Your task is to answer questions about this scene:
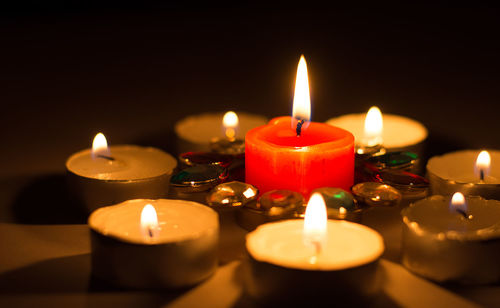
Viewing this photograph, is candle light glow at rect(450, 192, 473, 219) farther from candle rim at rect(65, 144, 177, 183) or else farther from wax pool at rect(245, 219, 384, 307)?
candle rim at rect(65, 144, 177, 183)

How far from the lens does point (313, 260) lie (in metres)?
1.51

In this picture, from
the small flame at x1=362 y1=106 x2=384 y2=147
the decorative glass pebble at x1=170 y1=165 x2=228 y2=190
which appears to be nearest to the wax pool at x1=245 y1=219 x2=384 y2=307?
the decorative glass pebble at x1=170 y1=165 x2=228 y2=190

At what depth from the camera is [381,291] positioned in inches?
61.9

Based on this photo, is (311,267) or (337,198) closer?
(311,267)

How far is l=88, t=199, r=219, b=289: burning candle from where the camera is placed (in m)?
1.53

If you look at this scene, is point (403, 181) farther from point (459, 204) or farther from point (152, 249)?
point (152, 249)

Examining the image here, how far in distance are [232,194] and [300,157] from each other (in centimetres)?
18

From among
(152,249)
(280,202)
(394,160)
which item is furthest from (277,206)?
(394,160)

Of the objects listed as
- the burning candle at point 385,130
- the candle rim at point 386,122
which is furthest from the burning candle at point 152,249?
the candle rim at point 386,122

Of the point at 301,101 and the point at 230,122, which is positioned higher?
the point at 301,101

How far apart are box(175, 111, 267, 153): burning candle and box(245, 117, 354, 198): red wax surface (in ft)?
0.98

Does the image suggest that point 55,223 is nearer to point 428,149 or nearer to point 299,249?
point 299,249

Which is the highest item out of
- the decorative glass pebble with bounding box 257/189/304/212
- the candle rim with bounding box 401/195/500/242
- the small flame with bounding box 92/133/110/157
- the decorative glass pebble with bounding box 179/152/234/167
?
the small flame with bounding box 92/133/110/157

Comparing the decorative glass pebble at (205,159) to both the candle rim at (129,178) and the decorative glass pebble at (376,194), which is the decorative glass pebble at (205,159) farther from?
the decorative glass pebble at (376,194)
